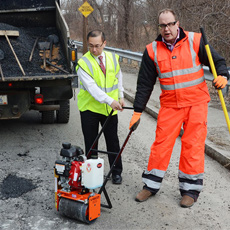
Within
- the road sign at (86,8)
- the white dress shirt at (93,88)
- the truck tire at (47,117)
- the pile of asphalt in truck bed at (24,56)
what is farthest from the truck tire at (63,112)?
the road sign at (86,8)

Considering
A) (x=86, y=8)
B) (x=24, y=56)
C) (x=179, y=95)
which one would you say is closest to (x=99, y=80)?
(x=179, y=95)

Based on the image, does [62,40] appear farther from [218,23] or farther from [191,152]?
[218,23]

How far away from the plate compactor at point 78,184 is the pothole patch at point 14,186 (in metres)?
0.79

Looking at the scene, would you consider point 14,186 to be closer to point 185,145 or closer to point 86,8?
point 185,145

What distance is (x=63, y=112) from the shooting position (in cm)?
709

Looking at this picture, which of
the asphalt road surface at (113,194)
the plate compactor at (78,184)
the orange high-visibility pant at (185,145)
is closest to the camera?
the plate compactor at (78,184)

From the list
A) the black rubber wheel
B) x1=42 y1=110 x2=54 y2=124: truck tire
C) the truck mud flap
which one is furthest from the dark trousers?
x1=42 y1=110 x2=54 y2=124: truck tire

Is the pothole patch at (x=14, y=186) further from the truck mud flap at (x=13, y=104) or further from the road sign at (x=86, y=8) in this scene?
the road sign at (x=86, y=8)

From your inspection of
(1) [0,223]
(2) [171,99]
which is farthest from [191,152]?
(1) [0,223]

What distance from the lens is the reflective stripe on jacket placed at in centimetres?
439

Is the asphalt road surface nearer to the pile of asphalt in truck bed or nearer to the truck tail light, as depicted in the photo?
the truck tail light

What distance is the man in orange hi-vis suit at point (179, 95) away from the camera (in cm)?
396

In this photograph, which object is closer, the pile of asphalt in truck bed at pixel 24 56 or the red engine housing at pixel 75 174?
the red engine housing at pixel 75 174

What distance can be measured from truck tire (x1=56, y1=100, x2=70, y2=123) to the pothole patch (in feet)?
7.54
